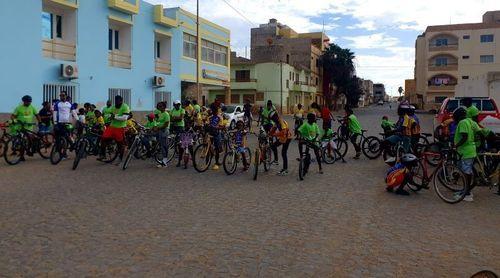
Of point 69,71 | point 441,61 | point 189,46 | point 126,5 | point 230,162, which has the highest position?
point 441,61

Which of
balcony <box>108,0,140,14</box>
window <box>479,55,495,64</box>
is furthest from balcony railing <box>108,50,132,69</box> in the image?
window <box>479,55,495,64</box>

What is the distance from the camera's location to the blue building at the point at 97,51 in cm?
1759

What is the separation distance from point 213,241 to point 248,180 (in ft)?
15.7

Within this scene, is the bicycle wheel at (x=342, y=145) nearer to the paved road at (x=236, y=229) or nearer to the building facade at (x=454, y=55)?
the paved road at (x=236, y=229)

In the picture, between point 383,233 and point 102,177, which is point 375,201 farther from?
point 102,177

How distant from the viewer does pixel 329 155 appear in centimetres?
1358

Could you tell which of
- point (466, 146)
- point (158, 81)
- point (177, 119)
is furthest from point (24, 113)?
point (158, 81)

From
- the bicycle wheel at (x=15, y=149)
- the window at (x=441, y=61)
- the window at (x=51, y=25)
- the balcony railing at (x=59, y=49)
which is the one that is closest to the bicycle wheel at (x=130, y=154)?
the bicycle wheel at (x=15, y=149)

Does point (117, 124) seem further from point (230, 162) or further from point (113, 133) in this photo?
point (230, 162)

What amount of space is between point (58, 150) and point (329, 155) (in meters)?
7.68

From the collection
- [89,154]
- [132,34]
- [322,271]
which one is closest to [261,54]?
[132,34]

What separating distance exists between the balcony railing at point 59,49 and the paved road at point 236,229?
35.0 ft

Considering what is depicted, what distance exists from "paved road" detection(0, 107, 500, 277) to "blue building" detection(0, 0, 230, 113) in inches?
368

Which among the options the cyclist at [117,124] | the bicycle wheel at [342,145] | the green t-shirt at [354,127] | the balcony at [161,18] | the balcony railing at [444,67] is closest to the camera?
the cyclist at [117,124]
